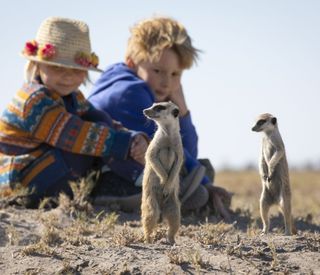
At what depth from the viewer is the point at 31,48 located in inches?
326

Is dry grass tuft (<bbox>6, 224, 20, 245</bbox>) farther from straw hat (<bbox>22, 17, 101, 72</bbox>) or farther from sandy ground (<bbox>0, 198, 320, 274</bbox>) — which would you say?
straw hat (<bbox>22, 17, 101, 72</bbox>)

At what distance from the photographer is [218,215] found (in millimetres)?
Answer: 8305

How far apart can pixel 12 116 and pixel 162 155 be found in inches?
109

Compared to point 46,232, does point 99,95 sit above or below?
above

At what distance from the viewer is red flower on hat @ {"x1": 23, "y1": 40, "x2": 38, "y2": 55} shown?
8281 millimetres

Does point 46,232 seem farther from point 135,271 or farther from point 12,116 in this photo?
point 12,116

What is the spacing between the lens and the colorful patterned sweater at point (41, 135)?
7.96m

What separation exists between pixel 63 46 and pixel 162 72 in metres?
1.18

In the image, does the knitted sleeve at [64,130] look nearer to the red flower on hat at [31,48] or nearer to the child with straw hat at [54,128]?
the child with straw hat at [54,128]

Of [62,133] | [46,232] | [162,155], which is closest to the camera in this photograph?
[162,155]

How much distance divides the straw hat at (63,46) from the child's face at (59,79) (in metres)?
0.13

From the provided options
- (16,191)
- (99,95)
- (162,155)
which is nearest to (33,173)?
(16,191)

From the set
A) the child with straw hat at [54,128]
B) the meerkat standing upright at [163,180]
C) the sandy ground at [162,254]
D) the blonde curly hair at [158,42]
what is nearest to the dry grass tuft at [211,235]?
the sandy ground at [162,254]

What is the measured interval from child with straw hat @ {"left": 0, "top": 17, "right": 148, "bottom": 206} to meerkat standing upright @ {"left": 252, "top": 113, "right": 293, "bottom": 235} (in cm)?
233
